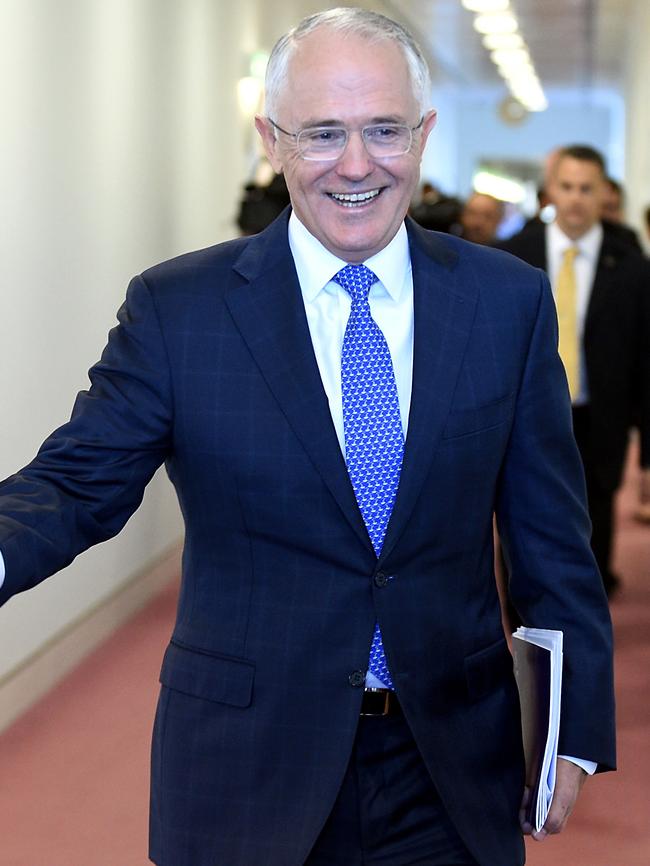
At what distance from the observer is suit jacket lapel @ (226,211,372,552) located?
6.14ft

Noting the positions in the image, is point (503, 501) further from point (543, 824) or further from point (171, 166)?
point (171, 166)

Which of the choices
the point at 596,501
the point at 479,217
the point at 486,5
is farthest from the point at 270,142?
the point at 486,5

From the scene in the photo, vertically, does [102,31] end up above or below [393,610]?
above

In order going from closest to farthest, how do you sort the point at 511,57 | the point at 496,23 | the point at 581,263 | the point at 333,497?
the point at 333,497
the point at 581,263
the point at 496,23
the point at 511,57

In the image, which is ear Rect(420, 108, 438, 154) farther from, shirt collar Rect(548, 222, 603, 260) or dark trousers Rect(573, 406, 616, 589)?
shirt collar Rect(548, 222, 603, 260)

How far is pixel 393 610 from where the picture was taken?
6.23 ft

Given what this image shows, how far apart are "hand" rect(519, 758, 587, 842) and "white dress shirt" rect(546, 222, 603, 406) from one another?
144 inches

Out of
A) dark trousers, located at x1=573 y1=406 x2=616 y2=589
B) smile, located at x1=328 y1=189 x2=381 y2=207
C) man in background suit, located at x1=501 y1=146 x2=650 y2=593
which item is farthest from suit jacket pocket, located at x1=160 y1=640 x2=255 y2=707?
man in background suit, located at x1=501 y1=146 x2=650 y2=593

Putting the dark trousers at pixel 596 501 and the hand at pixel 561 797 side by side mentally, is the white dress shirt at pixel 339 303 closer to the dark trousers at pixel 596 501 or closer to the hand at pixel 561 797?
the hand at pixel 561 797

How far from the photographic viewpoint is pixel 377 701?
6.36 feet

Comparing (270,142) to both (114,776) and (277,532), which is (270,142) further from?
(114,776)

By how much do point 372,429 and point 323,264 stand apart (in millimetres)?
248

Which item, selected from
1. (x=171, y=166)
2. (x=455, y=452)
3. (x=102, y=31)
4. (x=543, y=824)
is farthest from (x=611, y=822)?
(x=171, y=166)

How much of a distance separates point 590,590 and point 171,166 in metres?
5.53
